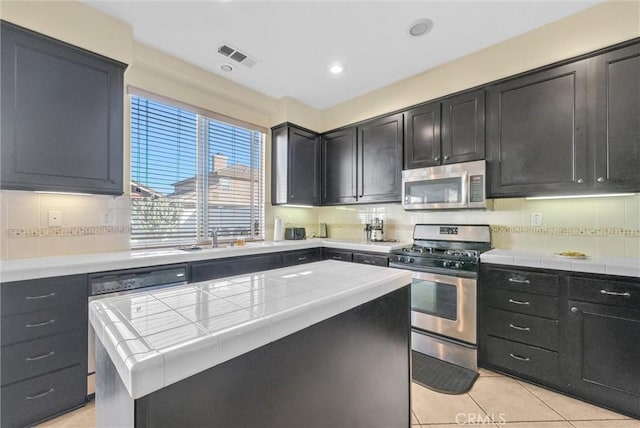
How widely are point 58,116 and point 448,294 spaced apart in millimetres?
3263

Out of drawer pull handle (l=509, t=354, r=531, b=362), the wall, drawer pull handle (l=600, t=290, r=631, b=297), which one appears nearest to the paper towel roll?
the wall

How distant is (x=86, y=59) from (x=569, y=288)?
381 cm

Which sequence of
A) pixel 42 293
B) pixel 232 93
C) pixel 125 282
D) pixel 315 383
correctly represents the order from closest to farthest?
pixel 315 383, pixel 42 293, pixel 125 282, pixel 232 93

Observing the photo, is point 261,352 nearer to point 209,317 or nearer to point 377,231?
point 209,317

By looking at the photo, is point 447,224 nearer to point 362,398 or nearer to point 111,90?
point 362,398

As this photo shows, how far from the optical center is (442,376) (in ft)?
7.16

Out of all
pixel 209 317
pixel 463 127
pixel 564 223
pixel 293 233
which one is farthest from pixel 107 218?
pixel 564 223

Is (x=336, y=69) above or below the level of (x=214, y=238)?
above

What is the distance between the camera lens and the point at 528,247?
2521 millimetres

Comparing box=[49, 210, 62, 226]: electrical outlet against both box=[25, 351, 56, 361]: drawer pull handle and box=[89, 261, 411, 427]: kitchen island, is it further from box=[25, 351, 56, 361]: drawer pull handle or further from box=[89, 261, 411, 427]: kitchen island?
box=[89, 261, 411, 427]: kitchen island

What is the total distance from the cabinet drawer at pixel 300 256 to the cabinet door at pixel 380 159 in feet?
2.84

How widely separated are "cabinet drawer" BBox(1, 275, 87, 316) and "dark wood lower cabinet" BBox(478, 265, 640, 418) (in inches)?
115

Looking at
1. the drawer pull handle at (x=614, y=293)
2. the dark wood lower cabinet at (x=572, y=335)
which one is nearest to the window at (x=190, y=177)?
the dark wood lower cabinet at (x=572, y=335)

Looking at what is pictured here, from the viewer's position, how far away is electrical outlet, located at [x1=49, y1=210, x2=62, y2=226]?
2.08 meters
